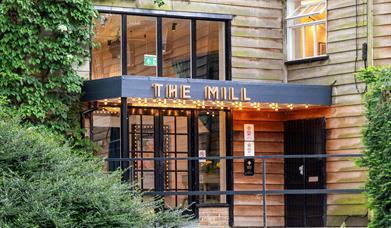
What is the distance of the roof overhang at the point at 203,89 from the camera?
1599 cm

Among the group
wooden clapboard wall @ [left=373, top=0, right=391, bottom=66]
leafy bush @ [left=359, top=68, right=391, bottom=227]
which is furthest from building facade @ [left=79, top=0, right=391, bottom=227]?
leafy bush @ [left=359, top=68, right=391, bottom=227]

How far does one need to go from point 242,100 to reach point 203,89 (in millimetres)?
883

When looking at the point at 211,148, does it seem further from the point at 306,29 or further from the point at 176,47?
the point at 306,29

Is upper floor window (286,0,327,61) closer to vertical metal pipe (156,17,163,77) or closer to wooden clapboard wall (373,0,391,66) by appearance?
wooden clapboard wall (373,0,391,66)

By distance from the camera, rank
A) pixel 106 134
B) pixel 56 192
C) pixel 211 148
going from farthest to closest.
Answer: pixel 211 148
pixel 106 134
pixel 56 192

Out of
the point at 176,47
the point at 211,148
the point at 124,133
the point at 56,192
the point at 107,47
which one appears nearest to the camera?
the point at 56,192

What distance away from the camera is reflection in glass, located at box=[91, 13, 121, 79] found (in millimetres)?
17391

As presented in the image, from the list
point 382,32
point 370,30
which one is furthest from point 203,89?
point 382,32

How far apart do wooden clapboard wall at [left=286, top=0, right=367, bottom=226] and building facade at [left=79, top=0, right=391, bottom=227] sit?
0.02m

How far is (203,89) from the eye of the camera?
16.6 meters

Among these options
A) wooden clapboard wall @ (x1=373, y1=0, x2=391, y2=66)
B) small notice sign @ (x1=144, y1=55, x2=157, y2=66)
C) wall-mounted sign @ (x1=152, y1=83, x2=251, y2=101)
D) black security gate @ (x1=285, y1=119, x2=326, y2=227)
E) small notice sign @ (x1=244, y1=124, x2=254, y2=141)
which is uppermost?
wooden clapboard wall @ (x1=373, y1=0, x2=391, y2=66)

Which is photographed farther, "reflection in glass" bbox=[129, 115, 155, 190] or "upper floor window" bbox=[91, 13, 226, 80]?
"upper floor window" bbox=[91, 13, 226, 80]

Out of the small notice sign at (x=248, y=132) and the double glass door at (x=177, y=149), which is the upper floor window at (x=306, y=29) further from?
the double glass door at (x=177, y=149)

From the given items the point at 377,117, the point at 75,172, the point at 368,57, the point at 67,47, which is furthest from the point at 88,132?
the point at 377,117
